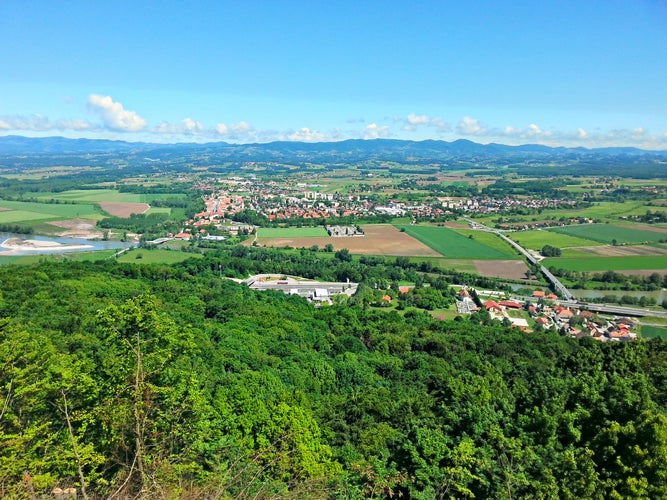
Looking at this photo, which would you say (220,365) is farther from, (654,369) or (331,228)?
(331,228)

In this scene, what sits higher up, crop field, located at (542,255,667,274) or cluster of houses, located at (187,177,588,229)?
cluster of houses, located at (187,177,588,229)

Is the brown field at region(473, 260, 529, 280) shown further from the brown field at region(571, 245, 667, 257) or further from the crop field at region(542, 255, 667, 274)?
the brown field at region(571, 245, 667, 257)

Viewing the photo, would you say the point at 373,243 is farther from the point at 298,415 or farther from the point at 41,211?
the point at 41,211

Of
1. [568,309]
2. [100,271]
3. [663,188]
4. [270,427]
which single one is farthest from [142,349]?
[663,188]

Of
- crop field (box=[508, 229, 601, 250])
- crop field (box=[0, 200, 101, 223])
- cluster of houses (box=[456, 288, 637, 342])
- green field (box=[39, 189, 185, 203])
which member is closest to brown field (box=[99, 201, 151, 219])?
crop field (box=[0, 200, 101, 223])

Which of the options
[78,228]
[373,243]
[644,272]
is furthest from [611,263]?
[78,228]

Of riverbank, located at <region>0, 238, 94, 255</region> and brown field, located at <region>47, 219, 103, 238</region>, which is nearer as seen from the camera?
riverbank, located at <region>0, 238, 94, 255</region>

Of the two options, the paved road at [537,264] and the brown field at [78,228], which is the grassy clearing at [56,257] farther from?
the paved road at [537,264]
